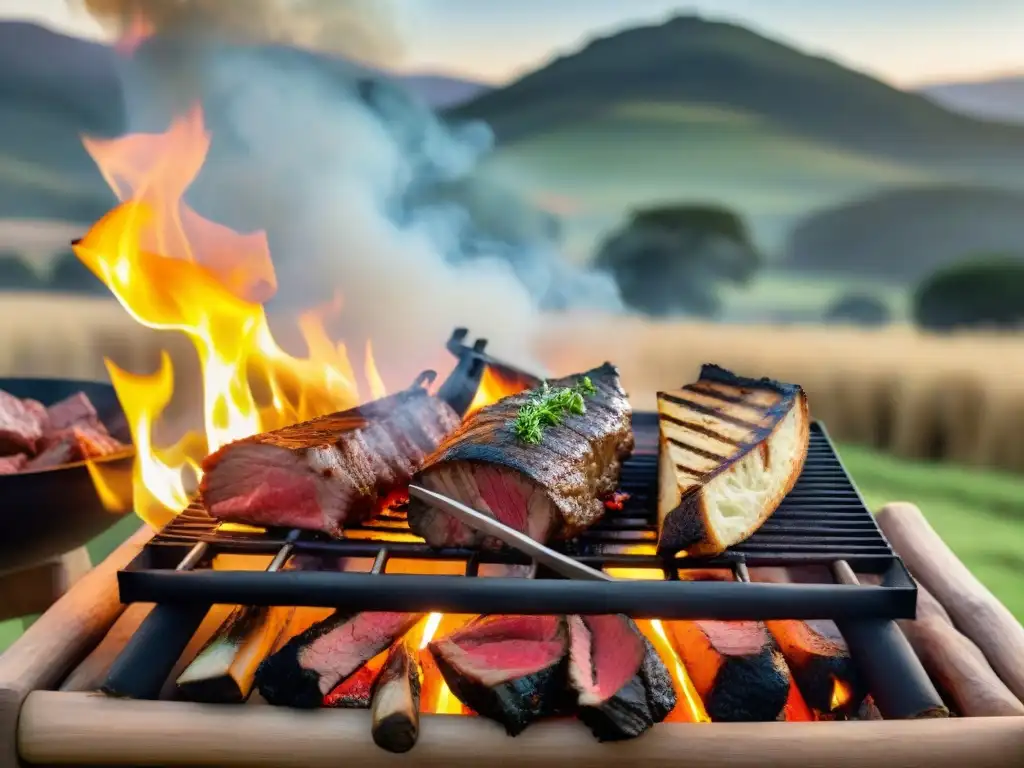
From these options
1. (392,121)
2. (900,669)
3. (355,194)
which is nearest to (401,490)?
(900,669)

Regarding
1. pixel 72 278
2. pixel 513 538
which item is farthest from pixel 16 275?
pixel 513 538

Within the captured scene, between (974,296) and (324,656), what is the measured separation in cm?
615

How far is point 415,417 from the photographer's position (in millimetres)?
3416

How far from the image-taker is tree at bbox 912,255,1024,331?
659 cm

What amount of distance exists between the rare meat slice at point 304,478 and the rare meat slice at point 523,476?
0.80 feet

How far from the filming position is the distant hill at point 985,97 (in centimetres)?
701

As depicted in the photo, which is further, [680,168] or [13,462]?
[680,168]

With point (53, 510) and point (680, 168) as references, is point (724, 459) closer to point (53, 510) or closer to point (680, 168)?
point (53, 510)

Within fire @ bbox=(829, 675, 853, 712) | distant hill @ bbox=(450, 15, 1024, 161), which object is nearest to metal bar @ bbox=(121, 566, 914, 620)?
fire @ bbox=(829, 675, 853, 712)

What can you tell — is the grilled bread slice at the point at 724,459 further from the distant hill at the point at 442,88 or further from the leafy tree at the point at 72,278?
the leafy tree at the point at 72,278

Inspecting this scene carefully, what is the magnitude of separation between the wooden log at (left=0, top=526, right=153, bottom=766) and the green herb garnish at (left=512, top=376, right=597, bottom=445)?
5.15ft

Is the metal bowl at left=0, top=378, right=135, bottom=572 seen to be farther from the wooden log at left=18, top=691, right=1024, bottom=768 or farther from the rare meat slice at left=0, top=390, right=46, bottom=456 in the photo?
the wooden log at left=18, top=691, right=1024, bottom=768

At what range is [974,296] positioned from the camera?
6742mm

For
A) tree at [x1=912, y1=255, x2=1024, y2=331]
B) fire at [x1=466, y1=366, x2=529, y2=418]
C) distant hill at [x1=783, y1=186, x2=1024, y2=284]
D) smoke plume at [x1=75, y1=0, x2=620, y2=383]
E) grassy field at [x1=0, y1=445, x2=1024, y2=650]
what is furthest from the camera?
distant hill at [x1=783, y1=186, x2=1024, y2=284]
